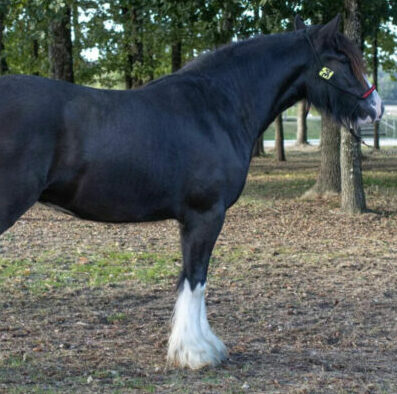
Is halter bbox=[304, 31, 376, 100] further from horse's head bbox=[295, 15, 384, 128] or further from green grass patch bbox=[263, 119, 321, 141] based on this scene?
green grass patch bbox=[263, 119, 321, 141]

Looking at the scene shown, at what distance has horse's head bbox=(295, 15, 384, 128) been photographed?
491 centimetres

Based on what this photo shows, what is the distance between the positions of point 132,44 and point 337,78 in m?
16.6

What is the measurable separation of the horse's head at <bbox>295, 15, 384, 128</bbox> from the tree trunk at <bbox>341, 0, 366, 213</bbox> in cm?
618

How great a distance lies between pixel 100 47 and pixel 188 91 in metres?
18.2

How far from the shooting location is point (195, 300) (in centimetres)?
472

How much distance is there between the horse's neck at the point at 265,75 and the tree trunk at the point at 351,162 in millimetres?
6287

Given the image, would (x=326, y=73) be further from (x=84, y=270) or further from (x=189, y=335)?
(x=84, y=270)

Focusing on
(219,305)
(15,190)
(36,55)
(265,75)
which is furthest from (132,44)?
(15,190)

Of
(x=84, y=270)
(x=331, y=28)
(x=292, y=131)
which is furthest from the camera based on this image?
(x=292, y=131)

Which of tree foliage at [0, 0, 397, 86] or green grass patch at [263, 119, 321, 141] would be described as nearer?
tree foliage at [0, 0, 397, 86]

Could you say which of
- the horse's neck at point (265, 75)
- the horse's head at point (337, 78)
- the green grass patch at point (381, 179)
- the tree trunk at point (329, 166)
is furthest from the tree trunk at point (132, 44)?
the horse's head at point (337, 78)

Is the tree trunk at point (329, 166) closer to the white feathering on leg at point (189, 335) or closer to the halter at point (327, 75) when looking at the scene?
the halter at point (327, 75)

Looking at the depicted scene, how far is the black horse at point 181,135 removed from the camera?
4.09 m

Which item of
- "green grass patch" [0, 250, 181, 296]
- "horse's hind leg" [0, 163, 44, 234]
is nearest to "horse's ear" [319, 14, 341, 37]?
"horse's hind leg" [0, 163, 44, 234]
